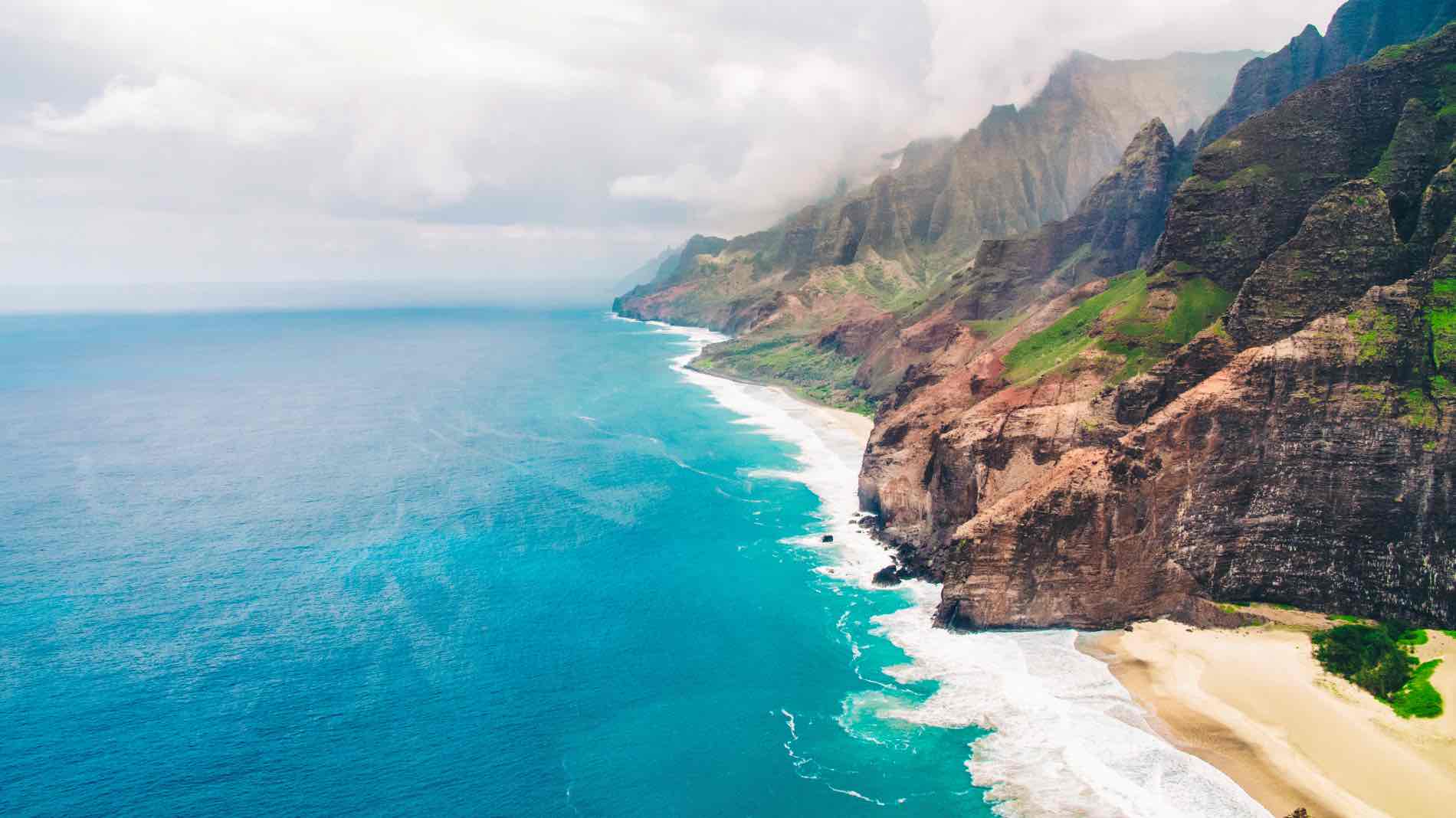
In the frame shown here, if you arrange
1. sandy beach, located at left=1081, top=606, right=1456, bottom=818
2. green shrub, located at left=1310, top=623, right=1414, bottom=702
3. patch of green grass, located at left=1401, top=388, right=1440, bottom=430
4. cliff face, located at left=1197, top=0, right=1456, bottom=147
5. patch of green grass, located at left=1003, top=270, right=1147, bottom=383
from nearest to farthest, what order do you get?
sandy beach, located at left=1081, top=606, right=1456, bottom=818, green shrub, located at left=1310, top=623, right=1414, bottom=702, patch of green grass, located at left=1401, top=388, right=1440, bottom=430, patch of green grass, located at left=1003, top=270, right=1147, bottom=383, cliff face, located at left=1197, top=0, right=1456, bottom=147

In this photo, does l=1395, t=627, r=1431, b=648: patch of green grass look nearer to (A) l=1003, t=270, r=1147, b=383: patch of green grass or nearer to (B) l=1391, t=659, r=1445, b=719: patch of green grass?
(B) l=1391, t=659, r=1445, b=719: patch of green grass

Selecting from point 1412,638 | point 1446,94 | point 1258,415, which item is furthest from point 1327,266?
point 1412,638

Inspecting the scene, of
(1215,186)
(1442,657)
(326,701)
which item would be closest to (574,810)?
(326,701)

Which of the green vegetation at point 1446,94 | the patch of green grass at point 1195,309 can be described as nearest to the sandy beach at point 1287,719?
the patch of green grass at point 1195,309

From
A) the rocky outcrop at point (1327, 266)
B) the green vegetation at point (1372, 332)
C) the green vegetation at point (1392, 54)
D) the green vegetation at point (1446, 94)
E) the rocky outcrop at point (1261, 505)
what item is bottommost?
the rocky outcrop at point (1261, 505)

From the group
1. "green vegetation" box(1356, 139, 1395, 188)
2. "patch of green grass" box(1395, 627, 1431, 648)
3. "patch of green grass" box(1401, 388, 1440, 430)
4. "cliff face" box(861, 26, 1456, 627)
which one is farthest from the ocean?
"green vegetation" box(1356, 139, 1395, 188)

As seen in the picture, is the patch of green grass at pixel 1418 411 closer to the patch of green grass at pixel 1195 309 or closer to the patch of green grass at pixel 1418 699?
the patch of green grass at pixel 1418 699

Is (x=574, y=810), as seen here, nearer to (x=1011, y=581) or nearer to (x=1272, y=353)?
(x=1011, y=581)
